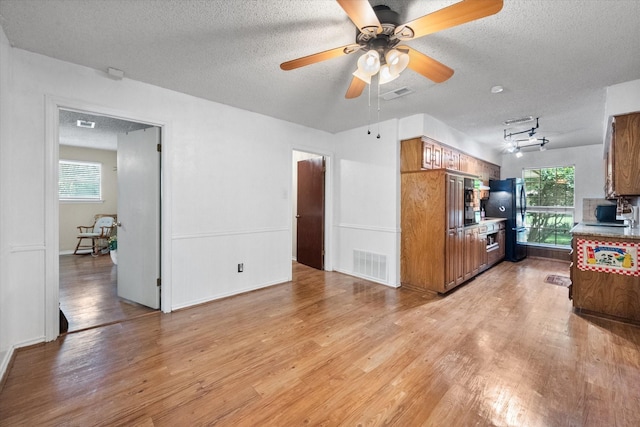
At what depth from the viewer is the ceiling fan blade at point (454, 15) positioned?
131 cm

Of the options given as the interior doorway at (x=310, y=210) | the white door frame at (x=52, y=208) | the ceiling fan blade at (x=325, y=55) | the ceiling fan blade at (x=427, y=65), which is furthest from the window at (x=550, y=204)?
the white door frame at (x=52, y=208)

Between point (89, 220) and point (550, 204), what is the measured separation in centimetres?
1092

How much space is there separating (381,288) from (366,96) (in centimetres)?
266

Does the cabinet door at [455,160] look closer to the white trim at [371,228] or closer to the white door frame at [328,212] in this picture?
the white trim at [371,228]

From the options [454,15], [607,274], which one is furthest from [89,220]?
[607,274]

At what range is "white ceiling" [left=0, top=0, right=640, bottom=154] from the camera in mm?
1787

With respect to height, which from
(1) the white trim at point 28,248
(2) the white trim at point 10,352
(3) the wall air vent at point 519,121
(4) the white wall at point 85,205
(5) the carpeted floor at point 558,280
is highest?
(3) the wall air vent at point 519,121

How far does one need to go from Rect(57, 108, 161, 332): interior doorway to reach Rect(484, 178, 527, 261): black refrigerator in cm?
639

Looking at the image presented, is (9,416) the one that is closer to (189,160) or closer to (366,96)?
(189,160)

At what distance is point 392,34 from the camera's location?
1.75m

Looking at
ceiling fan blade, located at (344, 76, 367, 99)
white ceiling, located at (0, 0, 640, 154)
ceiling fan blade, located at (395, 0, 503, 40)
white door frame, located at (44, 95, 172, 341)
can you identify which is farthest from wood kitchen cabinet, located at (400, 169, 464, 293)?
white door frame, located at (44, 95, 172, 341)

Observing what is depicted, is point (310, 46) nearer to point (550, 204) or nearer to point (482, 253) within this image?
point (482, 253)

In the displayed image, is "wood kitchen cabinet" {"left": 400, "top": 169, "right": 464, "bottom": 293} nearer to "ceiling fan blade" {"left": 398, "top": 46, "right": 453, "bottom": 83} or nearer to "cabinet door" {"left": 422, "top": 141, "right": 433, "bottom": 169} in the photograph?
"cabinet door" {"left": 422, "top": 141, "right": 433, "bottom": 169}

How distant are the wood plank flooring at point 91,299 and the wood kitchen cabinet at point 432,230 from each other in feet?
11.4
